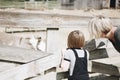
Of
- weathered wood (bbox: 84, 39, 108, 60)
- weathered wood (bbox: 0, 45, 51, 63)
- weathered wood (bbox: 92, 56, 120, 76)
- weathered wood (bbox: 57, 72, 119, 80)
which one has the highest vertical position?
weathered wood (bbox: 0, 45, 51, 63)

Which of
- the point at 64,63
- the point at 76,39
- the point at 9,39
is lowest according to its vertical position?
the point at 9,39

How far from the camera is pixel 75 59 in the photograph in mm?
4723

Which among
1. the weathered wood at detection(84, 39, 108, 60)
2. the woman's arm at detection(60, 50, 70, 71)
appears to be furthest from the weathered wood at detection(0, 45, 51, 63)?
the weathered wood at detection(84, 39, 108, 60)

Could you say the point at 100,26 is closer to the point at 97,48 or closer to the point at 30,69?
the point at 97,48

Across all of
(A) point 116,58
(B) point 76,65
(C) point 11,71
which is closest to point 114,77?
(A) point 116,58

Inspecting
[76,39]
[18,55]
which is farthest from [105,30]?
[18,55]

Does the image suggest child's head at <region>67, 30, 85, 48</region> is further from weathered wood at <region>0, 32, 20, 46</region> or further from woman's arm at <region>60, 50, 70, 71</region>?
→ weathered wood at <region>0, 32, 20, 46</region>

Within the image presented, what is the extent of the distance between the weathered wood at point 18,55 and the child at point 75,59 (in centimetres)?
35

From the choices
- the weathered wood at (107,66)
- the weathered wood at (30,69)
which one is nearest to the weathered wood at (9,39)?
the weathered wood at (107,66)

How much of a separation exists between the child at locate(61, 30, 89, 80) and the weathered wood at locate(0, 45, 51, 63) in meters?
0.35

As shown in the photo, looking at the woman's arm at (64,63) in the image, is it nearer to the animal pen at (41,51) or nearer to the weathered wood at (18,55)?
the animal pen at (41,51)

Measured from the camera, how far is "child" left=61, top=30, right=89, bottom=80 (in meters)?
4.68

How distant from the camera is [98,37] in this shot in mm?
5047

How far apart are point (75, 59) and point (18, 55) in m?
0.67
